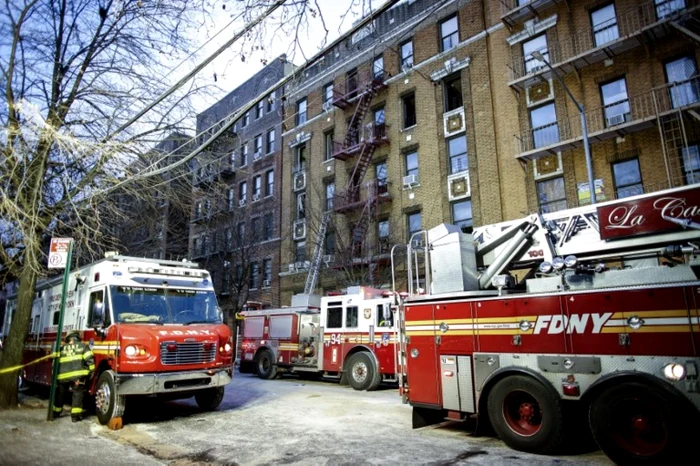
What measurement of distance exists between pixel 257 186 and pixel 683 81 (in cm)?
2555

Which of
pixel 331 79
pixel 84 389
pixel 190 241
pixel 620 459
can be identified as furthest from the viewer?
pixel 190 241

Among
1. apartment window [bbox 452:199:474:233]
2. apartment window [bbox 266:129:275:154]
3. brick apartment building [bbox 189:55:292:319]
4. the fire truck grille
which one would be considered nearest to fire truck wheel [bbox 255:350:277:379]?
the fire truck grille

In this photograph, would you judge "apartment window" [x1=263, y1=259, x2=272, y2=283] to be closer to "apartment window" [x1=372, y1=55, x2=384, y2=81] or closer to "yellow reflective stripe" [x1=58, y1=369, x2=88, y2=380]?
"apartment window" [x1=372, y1=55, x2=384, y2=81]

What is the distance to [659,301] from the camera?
17.7 feet

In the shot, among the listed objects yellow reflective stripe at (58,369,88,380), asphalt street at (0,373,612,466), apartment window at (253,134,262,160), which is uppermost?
apartment window at (253,134,262,160)

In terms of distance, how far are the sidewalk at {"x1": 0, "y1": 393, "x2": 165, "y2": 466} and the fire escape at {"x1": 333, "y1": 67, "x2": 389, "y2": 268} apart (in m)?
15.9

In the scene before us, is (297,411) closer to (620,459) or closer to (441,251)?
(441,251)

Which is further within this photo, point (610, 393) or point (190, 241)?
point (190, 241)

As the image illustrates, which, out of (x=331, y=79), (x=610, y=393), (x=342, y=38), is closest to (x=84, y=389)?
(x=342, y=38)

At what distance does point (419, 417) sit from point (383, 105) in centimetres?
2165

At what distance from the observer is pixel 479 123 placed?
22.0 m

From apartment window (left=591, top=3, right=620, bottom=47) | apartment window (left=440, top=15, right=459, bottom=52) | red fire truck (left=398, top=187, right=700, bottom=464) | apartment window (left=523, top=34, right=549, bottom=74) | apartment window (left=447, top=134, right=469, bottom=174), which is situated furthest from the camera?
apartment window (left=440, top=15, right=459, bottom=52)

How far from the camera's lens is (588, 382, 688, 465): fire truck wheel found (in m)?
5.00

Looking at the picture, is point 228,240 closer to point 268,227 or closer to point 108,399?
point 268,227
